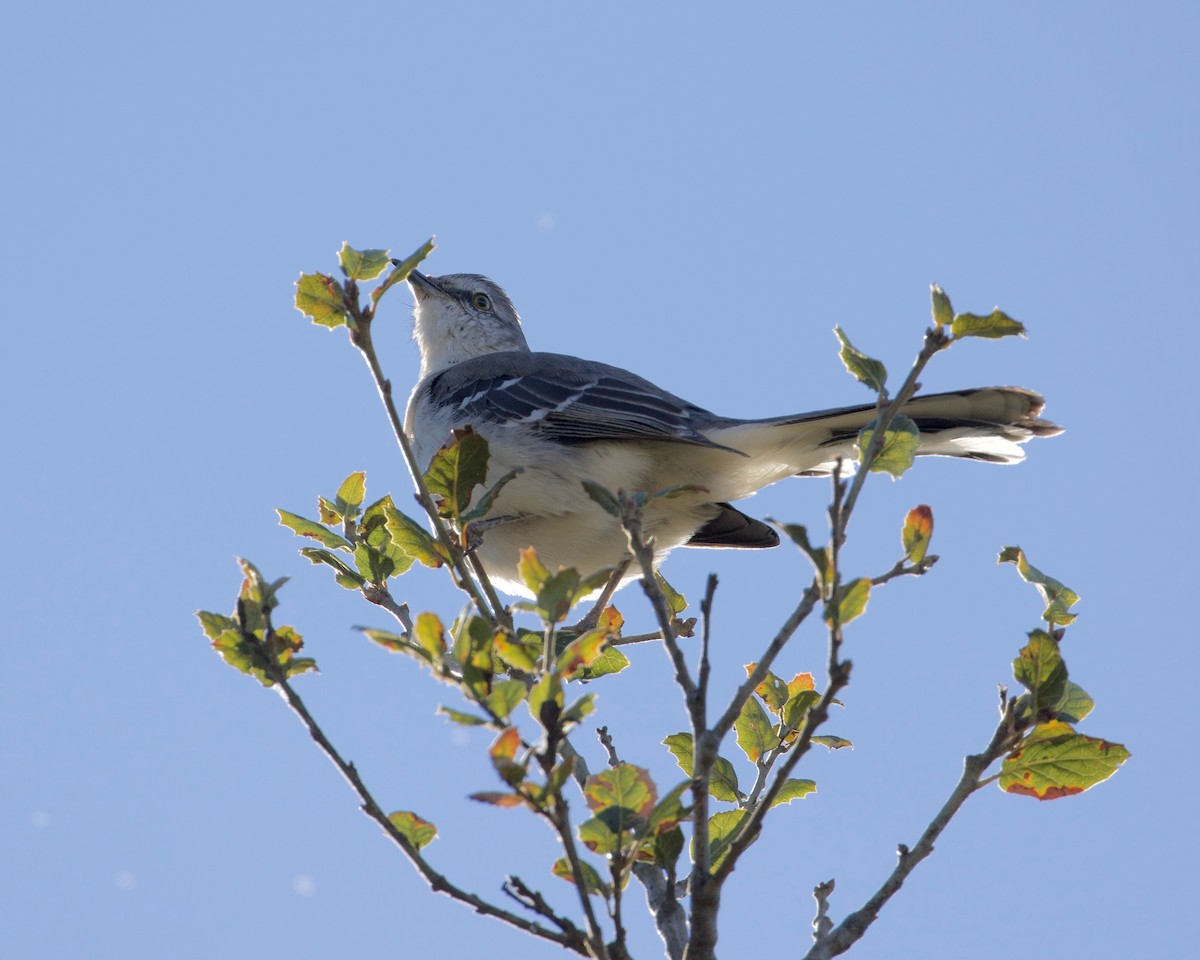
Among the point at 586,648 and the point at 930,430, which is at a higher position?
the point at 930,430

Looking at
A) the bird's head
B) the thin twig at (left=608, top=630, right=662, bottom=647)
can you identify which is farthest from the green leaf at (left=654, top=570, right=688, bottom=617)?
the bird's head

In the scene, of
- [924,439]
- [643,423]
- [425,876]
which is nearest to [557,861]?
[425,876]

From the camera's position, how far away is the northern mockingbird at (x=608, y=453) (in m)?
5.52

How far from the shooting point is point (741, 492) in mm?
5820

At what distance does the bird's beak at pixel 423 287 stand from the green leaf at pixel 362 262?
5008 mm

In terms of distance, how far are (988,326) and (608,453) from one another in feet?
9.80

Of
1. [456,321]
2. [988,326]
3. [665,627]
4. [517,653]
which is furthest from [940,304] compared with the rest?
[456,321]

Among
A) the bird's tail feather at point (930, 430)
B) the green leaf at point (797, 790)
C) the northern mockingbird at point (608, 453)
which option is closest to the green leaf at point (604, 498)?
the green leaf at point (797, 790)

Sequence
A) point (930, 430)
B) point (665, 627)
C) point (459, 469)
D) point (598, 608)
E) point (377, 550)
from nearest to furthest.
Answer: point (665, 627), point (459, 469), point (377, 550), point (930, 430), point (598, 608)

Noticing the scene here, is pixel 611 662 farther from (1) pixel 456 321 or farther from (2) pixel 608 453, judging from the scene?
(1) pixel 456 321

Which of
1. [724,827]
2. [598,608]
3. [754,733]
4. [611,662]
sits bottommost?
[724,827]

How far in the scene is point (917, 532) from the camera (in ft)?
9.96

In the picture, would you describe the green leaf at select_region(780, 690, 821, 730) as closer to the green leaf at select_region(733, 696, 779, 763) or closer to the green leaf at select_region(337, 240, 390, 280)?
the green leaf at select_region(733, 696, 779, 763)

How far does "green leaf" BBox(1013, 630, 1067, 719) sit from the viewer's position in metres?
2.95
